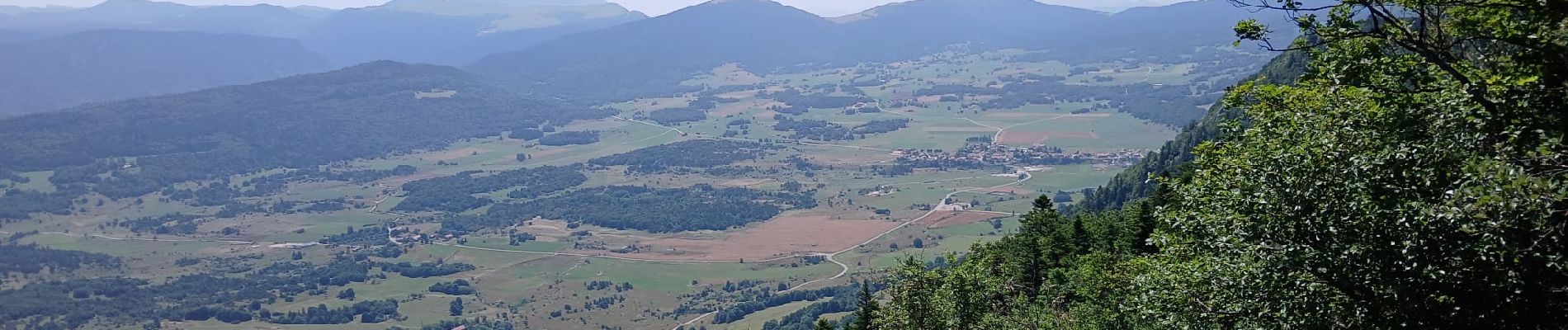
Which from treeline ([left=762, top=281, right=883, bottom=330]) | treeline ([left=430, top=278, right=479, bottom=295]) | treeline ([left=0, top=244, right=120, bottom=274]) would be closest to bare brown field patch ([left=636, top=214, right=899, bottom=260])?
treeline ([left=430, top=278, right=479, bottom=295])

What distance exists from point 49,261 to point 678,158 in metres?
90.3

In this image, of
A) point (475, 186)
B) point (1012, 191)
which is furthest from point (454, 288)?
point (1012, 191)

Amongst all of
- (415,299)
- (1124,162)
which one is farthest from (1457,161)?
(1124,162)

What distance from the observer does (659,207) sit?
486 feet

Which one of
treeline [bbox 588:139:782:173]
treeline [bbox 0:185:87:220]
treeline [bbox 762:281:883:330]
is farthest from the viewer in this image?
treeline [bbox 588:139:782:173]

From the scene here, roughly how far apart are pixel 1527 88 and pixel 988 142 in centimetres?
17915

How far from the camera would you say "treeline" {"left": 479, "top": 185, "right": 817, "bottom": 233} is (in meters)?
139

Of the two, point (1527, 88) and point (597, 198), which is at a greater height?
point (1527, 88)

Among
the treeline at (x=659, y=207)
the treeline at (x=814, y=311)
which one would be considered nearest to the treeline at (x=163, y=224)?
the treeline at (x=659, y=207)

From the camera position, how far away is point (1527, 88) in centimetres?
1056

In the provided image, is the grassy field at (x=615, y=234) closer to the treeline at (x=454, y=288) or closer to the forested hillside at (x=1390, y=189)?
the treeline at (x=454, y=288)

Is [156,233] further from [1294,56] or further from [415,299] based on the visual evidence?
[1294,56]

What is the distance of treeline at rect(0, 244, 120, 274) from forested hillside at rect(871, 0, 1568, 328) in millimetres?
143522

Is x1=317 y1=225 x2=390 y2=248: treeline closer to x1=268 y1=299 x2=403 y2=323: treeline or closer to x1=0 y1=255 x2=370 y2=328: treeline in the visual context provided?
x1=0 y1=255 x2=370 y2=328: treeline
